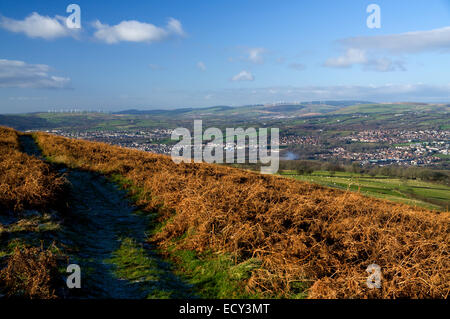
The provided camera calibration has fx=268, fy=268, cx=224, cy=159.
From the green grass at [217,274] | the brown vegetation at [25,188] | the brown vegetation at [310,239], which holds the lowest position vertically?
the green grass at [217,274]

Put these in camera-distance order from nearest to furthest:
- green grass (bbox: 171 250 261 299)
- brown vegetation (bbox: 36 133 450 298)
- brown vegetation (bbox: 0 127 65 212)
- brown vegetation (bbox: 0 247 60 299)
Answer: brown vegetation (bbox: 0 247 60 299) < brown vegetation (bbox: 36 133 450 298) < green grass (bbox: 171 250 261 299) < brown vegetation (bbox: 0 127 65 212)

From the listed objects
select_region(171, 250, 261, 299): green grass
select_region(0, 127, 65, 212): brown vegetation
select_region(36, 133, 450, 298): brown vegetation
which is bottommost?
select_region(171, 250, 261, 299): green grass

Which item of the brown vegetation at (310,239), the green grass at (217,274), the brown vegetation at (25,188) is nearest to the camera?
the brown vegetation at (310,239)

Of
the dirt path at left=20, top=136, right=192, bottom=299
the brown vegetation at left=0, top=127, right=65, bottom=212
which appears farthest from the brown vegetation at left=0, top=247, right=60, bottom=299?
the brown vegetation at left=0, top=127, right=65, bottom=212

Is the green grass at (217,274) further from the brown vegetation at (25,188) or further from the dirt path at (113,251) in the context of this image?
the brown vegetation at (25,188)

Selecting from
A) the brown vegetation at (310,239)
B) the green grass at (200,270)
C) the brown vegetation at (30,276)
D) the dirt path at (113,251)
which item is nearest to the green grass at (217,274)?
the green grass at (200,270)

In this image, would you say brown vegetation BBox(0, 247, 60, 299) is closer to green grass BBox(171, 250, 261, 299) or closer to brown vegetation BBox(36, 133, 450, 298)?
green grass BBox(171, 250, 261, 299)

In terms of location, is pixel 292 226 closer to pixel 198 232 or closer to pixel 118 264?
pixel 198 232
